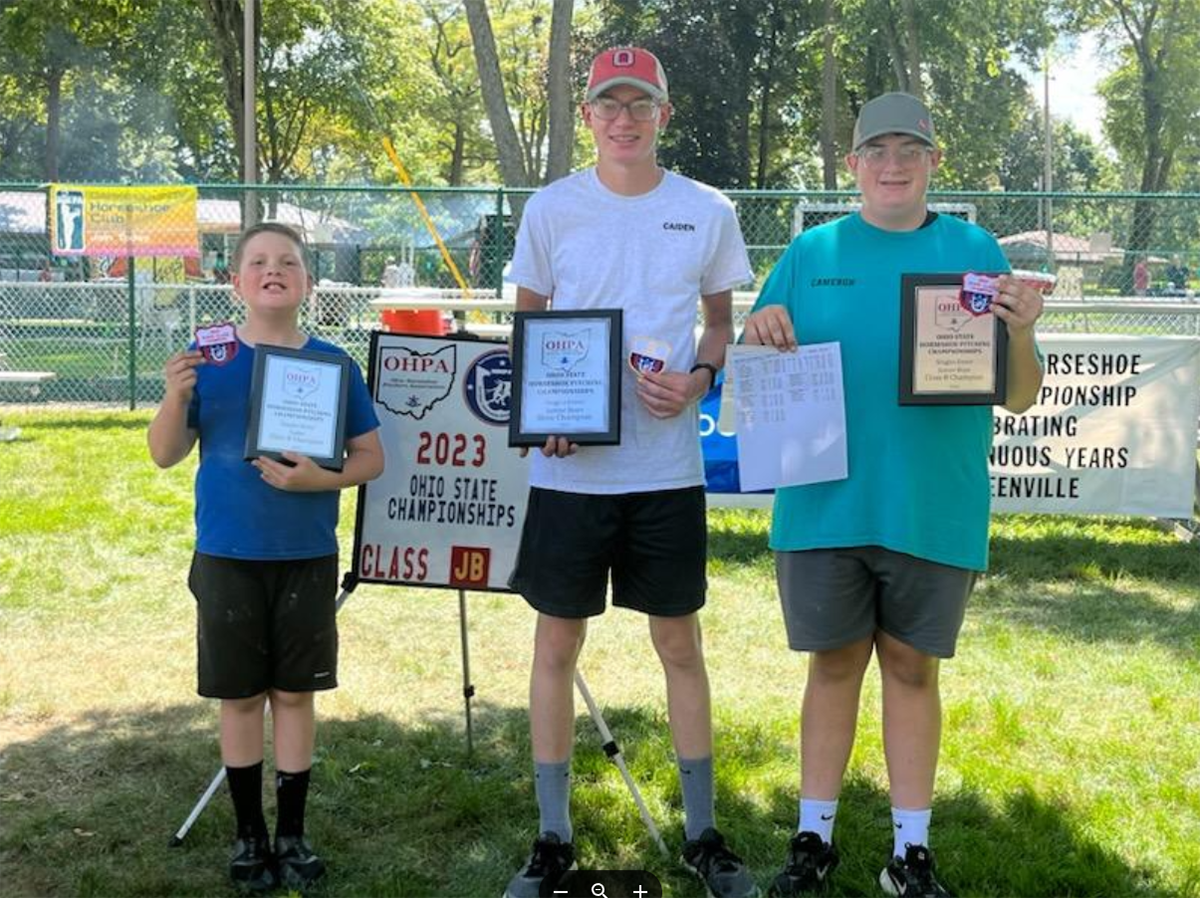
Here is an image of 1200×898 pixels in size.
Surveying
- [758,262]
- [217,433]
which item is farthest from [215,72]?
[217,433]

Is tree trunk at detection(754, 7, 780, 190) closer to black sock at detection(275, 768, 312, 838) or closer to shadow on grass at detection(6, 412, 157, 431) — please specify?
shadow on grass at detection(6, 412, 157, 431)

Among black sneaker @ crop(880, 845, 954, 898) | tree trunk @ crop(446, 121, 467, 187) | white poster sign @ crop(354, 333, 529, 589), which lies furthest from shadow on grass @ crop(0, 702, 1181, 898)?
tree trunk @ crop(446, 121, 467, 187)

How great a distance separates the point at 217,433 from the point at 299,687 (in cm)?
71

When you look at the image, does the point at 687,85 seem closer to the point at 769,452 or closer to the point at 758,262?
the point at 758,262

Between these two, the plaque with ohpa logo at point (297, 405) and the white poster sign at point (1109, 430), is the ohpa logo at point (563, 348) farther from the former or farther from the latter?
the white poster sign at point (1109, 430)

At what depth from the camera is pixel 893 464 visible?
11.1 ft

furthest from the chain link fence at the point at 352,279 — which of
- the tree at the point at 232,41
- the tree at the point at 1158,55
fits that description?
the tree at the point at 1158,55

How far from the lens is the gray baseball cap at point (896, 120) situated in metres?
3.34

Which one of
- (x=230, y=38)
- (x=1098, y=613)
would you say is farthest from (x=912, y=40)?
(x=1098, y=613)

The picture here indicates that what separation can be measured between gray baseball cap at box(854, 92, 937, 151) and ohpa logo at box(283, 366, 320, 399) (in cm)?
149

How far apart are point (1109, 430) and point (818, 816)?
5370mm

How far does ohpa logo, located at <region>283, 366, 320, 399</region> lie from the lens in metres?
3.51

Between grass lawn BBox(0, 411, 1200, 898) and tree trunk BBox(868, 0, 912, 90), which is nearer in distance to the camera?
grass lawn BBox(0, 411, 1200, 898)

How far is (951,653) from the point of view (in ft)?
11.3
